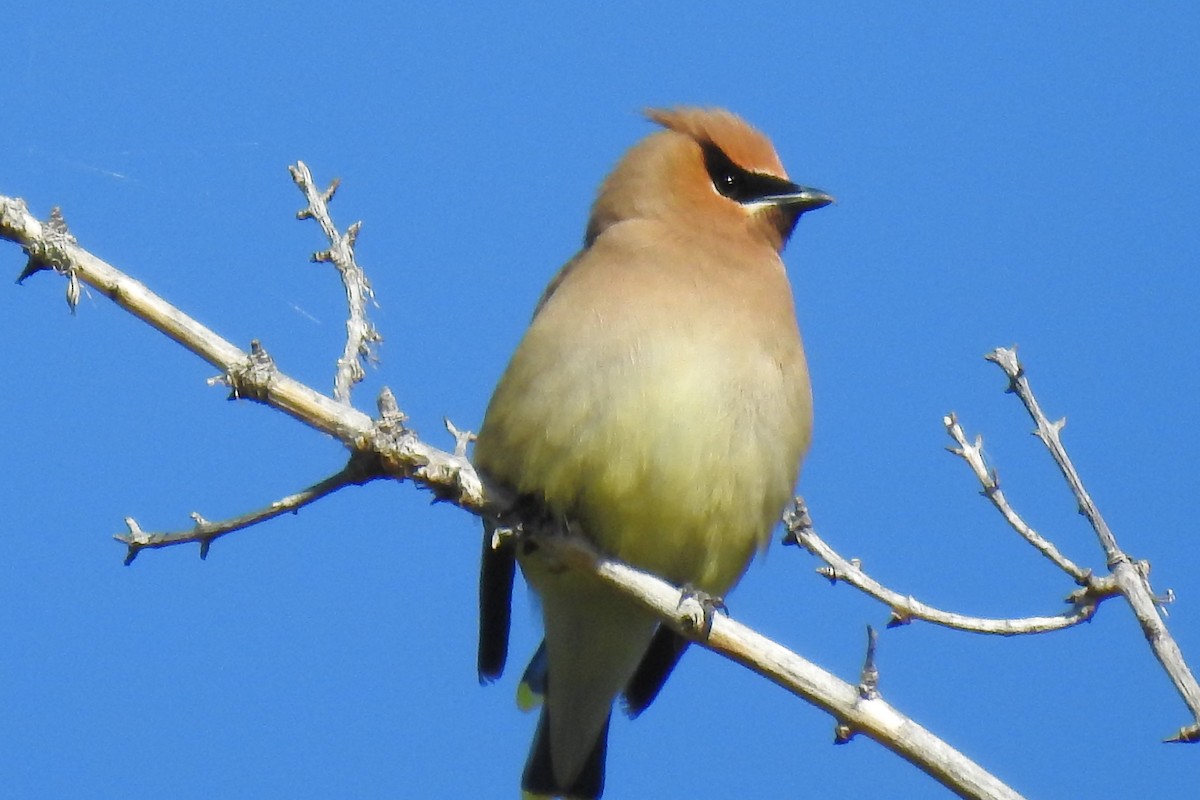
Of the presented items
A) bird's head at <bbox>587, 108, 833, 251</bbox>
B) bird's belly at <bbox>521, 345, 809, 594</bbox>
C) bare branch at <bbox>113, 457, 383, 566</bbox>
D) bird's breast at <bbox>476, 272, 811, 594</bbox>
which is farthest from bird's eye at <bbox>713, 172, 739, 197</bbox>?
bare branch at <bbox>113, 457, 383, 566</bbox>

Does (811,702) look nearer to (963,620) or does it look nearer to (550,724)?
(963,620)

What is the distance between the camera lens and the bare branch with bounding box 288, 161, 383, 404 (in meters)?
4.03

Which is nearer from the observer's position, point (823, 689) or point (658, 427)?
point (823, 689)

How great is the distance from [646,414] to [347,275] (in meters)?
0.80

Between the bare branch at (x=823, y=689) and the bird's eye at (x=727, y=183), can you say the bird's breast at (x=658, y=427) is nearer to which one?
the bare branch at (x=823, y=689)

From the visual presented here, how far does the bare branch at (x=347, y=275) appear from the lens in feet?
13.2

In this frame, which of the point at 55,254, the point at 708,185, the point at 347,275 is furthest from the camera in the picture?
the point at 708,185

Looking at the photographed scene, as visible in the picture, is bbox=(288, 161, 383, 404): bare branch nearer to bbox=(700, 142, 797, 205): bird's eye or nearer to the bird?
the bird


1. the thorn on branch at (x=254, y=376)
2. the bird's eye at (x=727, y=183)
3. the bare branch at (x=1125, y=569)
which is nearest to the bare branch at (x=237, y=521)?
the thorn on branch at (x=254, y=376)

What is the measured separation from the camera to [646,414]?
4.40 metres

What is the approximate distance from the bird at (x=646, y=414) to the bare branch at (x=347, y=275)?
556 mm

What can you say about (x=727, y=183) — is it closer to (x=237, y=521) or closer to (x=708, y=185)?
(x=708, y=185)

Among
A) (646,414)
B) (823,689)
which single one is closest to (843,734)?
(823,689)

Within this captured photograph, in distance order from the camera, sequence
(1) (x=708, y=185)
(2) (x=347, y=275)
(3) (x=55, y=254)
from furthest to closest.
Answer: (1) (x=708, y=185), (2) (x=347, y=275), (3) (x=55, y=254)
